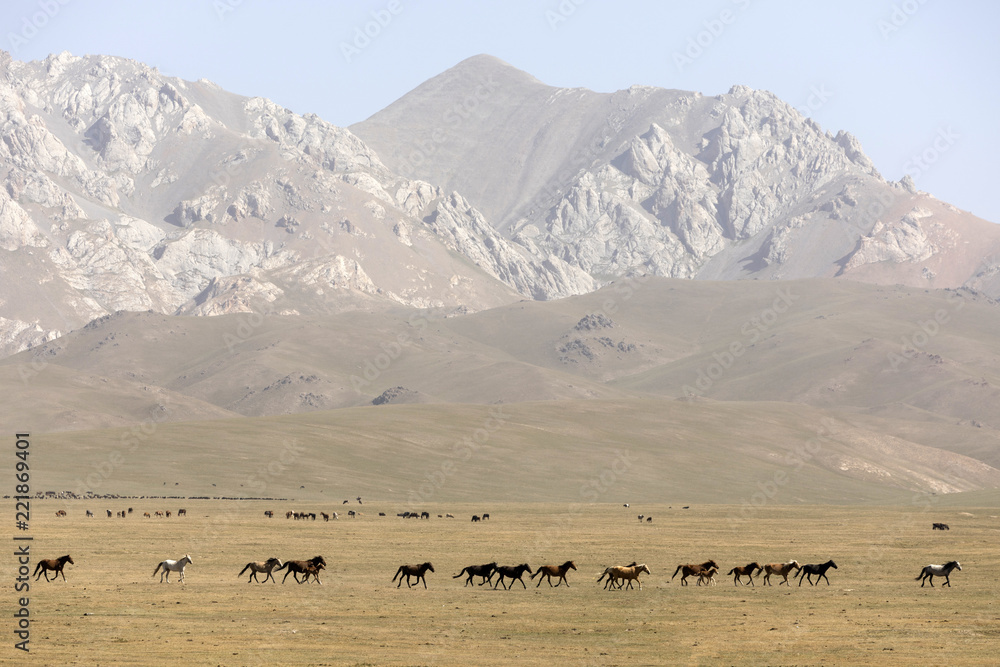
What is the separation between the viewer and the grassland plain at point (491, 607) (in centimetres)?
3031

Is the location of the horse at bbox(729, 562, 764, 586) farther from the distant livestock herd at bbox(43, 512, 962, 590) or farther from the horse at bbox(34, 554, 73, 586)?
the horse at bbox(34, 554, 73, 586)

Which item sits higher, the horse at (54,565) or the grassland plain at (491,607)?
the horse at (54,565)

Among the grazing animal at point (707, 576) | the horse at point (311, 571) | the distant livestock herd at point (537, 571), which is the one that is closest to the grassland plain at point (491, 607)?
the horse at point (311, 571)

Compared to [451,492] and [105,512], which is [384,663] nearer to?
[105,512]

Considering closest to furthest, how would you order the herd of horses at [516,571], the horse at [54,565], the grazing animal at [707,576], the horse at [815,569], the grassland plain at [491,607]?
the grassland plain at [491,607] < the horse at [54,565] < the herd of horses at [516,571] < the grazing animal at [707,576] < the horse at [815,569]

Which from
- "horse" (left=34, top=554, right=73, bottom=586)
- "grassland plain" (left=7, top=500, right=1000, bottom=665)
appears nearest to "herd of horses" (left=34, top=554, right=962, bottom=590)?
"horse" (left=34, top=554, right=73, bottom=586)

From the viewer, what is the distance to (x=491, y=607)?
3956 cm

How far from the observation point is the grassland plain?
3031 cm

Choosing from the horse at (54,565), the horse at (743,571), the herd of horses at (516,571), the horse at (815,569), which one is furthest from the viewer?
the horse at (815,569)

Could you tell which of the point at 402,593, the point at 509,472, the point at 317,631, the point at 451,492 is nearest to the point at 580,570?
the point at 402,593

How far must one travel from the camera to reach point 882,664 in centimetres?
2884

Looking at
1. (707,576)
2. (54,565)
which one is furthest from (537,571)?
(54,565)

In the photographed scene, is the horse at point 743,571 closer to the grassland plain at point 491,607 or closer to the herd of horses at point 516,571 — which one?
the herd of horses at point 516,571

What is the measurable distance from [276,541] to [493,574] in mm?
27067
